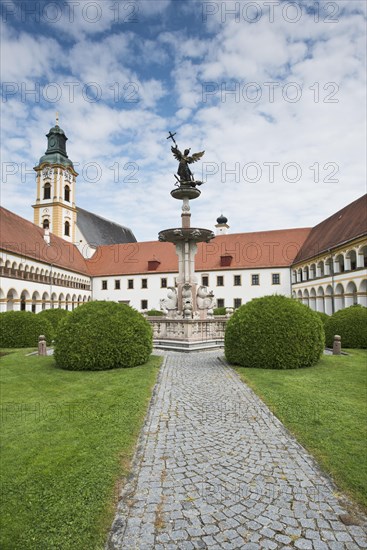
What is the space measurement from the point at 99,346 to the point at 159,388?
3.31 meters

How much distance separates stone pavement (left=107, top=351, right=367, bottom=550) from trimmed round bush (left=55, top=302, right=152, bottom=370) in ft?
16.5

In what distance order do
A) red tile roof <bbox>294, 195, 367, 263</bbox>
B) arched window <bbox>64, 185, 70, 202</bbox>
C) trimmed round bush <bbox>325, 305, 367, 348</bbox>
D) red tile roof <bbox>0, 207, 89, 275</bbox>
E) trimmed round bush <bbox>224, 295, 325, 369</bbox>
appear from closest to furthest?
trimmed round bush <bbox>224, 295, 325, 369</bbox> < trimmed round bush <bbox>325, 305, 367, 348</bbox> < red tile roof <bbox>294, 195, 367, 263</bbox> < red tile roof <bbox>0, 207, 89, 275</bbox> < arched window <bbox>64, 185, 70, 202</bbox>

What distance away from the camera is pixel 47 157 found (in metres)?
55.0

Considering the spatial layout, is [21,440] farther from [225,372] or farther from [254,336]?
[254,336]

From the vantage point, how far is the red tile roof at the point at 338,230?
1201 inches

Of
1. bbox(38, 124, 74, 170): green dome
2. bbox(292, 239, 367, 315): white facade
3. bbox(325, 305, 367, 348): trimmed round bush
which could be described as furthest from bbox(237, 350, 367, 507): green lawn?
bbox(38, 124, 74, 170): green dome

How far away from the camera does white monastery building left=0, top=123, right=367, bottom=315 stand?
104 feet

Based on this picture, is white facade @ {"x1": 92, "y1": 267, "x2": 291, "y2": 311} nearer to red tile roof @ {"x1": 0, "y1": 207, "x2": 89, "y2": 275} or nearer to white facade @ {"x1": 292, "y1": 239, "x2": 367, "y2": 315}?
white facade @ {"x1": 292, "y1": 239, "x2": 367, "y2": 315}

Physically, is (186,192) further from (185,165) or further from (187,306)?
(187,306)

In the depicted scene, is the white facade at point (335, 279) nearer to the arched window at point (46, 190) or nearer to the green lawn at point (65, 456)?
the green lawn at point (65, 456)

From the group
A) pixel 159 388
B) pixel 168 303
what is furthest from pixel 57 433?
pixel 168 303

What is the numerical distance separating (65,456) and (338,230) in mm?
34939

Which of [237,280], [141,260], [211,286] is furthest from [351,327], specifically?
[141,260]

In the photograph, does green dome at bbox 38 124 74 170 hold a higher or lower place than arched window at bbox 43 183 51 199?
higher
